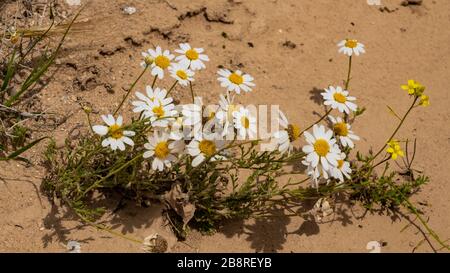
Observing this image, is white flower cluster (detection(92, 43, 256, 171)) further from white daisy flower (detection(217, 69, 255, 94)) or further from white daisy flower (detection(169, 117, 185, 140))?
white daisy flower (detection(217, 69, 255, 94))

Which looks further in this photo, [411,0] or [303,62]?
[411,0]

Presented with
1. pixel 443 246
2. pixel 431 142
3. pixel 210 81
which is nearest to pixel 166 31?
pixel 210 81

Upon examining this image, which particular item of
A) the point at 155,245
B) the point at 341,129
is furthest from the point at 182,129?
the point at 341,129

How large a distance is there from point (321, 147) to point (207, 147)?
52cm

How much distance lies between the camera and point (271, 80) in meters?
3.49

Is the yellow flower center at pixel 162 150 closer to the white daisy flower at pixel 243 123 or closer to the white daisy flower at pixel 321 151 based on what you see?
the white daisy flower at pixel 243 123

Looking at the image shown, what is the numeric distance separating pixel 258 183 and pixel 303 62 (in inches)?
44.6

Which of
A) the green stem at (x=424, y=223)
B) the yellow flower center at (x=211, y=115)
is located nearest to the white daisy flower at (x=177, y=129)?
the yellow flower center at (x=211, y=115)

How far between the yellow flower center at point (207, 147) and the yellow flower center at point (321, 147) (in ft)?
1.55

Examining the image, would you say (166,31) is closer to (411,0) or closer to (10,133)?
(10,133)

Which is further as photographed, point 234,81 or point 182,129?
point 234,81

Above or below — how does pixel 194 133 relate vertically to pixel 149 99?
below

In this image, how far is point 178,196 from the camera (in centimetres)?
267

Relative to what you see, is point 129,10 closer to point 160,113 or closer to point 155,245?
point 160,113
